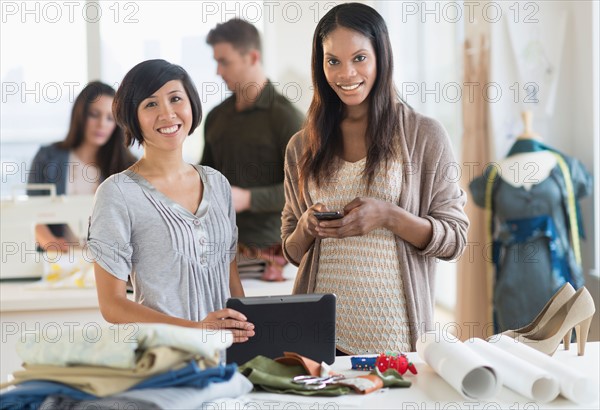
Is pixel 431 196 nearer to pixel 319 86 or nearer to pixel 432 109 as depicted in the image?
pixel 319 86

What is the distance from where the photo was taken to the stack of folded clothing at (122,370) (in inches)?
53.4

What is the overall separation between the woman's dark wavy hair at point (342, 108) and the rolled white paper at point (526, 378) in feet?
2.15

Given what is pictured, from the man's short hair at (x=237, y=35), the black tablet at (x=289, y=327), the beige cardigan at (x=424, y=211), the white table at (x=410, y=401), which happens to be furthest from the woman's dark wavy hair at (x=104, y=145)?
the white table at (x=410, y=401)

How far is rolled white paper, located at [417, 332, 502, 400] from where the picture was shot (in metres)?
1.55

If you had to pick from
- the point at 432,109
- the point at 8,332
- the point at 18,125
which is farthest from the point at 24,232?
the point at 432,109

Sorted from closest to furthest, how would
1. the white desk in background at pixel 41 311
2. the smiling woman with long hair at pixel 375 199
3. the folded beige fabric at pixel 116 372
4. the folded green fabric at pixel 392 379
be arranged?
the folded beige fabric at pixel 116 372 < the folded green fabric at pixel 392 379 < the smiling woman with long hair at pixel 375 199 < the white desk in background at pixel 41 311

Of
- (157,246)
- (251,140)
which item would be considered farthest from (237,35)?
(157,246)

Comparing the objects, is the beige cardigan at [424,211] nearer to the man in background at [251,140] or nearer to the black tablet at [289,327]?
the black tablet at [289,327]

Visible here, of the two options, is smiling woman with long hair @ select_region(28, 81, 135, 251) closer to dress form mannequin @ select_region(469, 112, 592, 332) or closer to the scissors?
dress form mannequin @ select_region(469, 112, 592, 332)

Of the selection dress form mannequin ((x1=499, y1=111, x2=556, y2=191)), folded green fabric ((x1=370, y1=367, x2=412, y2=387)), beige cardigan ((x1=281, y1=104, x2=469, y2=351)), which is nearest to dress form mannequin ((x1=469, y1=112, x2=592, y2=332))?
dress form mannequin ((x1=499, y1=111, x2=556, y2=191))

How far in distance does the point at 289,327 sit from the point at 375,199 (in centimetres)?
44

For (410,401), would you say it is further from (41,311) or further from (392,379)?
(41,311)

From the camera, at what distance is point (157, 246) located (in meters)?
1.89

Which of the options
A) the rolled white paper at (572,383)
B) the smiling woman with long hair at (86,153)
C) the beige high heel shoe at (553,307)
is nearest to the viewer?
the rolled white paper at (572,383)
